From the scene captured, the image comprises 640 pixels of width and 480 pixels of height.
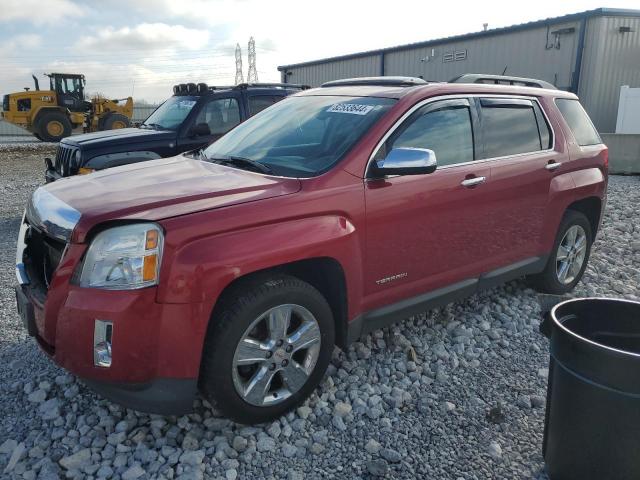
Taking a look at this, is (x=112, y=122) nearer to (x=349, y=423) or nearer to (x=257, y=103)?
(x=257, y=103)

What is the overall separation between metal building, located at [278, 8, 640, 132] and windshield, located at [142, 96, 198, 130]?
1015cm

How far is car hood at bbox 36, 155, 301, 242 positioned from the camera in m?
2.49

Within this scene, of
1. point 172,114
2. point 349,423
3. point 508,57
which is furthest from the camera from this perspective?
point 508,57

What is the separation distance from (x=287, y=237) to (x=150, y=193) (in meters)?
0.75

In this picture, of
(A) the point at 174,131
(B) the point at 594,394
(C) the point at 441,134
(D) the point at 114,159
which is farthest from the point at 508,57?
(B) the point at 594,394

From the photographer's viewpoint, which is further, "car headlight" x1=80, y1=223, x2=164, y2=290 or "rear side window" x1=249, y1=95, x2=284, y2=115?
"rear side window" x1=249, y1=95, x2=284, y2=115

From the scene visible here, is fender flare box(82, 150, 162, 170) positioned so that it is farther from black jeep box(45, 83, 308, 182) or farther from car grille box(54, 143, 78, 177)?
car grille box(54, 143, 78, 177)

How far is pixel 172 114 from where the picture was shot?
7.82 m

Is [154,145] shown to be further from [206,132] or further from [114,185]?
[114,185]

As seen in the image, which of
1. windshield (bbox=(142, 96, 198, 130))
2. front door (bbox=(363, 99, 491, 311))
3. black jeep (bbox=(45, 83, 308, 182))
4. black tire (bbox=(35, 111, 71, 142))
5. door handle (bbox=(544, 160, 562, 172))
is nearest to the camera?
front door (bbox=(363, 99, 491, 311))

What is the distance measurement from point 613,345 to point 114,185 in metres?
2.73

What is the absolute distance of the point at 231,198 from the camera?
265 centimetres

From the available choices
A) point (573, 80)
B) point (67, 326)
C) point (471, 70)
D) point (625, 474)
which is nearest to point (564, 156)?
point (625, 474)

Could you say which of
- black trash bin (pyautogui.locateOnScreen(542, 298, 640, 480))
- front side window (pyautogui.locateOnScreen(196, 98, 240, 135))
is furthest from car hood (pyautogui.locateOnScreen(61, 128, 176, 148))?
black trash bin (pyautogui.locateOnScreen(542, 298, 640, 480))
